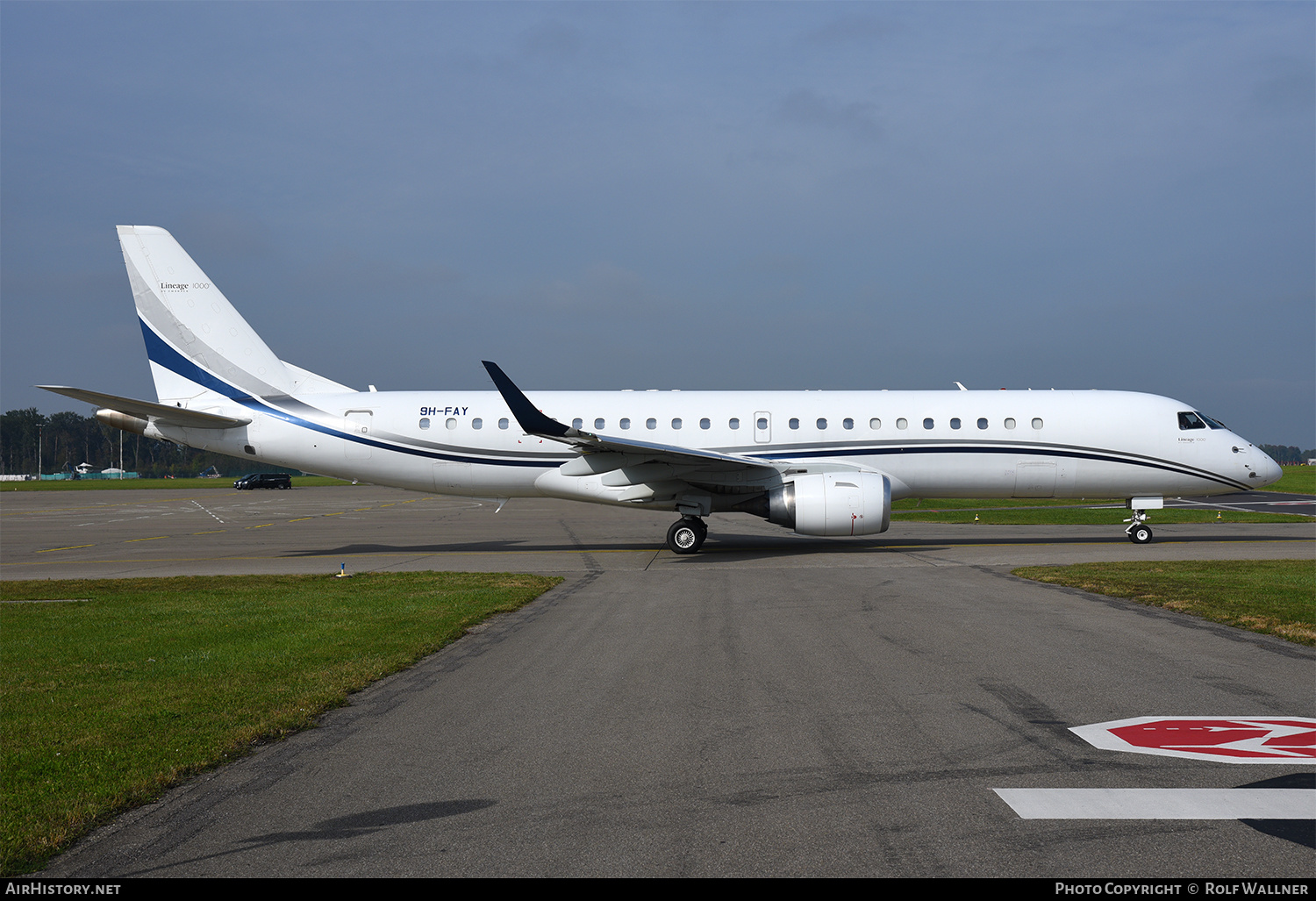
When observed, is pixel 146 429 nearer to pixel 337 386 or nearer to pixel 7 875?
pixel 337 386

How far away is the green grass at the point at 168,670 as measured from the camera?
505 centimetres

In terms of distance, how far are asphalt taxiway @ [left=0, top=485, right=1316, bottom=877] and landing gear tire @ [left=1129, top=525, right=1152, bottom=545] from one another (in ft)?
29.5

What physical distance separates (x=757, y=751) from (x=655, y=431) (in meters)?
15.7

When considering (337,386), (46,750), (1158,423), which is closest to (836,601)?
(46,750)

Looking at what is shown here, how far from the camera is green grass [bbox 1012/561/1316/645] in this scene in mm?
10547

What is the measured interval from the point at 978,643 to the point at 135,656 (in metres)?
8.62

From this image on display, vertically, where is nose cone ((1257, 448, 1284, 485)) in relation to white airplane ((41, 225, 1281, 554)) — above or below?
below

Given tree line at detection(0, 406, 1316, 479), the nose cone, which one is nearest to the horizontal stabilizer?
the nose cone

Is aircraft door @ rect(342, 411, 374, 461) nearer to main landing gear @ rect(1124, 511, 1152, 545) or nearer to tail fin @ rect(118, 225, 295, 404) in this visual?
tail fin @ rect(118, 225, 295, 404)

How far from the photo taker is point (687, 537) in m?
19.8

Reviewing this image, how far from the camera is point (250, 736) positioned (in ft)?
20.1

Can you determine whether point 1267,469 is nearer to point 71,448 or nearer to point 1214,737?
point 1214,737

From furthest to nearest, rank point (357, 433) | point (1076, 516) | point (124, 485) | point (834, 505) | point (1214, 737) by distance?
point (124, 485)
point (1076, 516)
point (357, 433)
point (834, 505)
point (1214, 737)

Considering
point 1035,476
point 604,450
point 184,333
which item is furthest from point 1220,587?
point 184,333
